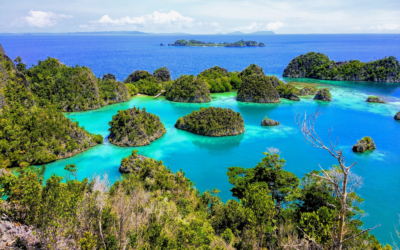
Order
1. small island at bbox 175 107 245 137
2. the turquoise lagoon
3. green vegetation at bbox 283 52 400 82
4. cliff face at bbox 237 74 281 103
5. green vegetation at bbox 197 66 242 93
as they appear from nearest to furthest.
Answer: the turquoise lagoon
small island at bbox 175 107 245 137
cliff face at bbox 237 74 281 103
green vegetation at bbox 197 66 242 93
green vegetation at bbox 283 52 400 82

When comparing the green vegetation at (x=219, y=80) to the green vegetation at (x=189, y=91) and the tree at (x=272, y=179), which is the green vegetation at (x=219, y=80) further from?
the tree at (x=272, y=179)

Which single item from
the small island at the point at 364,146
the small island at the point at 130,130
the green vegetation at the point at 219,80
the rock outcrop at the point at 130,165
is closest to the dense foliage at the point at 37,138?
the small island at the point at 130,130

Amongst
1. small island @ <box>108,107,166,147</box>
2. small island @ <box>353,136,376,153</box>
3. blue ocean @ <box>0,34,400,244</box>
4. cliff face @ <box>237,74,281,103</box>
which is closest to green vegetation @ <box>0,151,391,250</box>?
blue ocean @ <box>0,34,400,244</box>

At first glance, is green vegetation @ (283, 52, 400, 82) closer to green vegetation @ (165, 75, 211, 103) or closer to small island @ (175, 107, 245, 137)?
green vegetation @ (165, 75, 211, 103)

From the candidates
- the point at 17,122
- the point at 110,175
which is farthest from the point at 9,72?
the point at 110,175

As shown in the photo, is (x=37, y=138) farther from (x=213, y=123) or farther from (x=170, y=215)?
(x=213, y=123)
